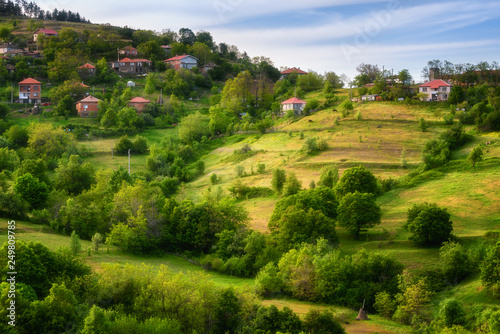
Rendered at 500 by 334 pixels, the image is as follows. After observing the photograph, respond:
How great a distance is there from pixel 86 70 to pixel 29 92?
50.6 feet

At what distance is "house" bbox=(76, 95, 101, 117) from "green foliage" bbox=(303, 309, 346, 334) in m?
66.4

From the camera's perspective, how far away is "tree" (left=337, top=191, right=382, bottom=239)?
43250mm

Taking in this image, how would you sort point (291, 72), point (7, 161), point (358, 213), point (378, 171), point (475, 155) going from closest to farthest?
1. point (358, 213)
2. point (475, 155)
3. point (378, 171)
4. point (7, 161)
5. point (291, 72)

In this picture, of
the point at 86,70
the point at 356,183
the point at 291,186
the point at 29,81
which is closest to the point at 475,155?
the point at 356,183

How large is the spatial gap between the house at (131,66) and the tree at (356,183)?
7250cm

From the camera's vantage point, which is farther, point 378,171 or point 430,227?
point 378,171

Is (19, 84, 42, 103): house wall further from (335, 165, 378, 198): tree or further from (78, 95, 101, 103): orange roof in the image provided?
(335, 165, 378, 198): tree

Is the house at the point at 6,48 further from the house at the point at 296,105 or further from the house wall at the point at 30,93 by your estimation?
the house at the point at 296,105

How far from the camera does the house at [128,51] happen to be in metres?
116

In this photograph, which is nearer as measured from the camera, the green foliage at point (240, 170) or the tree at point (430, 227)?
the tree at point (430, 227)

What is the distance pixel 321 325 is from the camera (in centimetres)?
2811

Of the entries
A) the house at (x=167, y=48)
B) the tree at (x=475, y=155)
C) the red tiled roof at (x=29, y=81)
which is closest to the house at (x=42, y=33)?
the house at (x=167, y=48)

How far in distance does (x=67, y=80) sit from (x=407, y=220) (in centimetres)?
7334

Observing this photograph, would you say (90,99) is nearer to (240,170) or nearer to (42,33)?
(240,170)
